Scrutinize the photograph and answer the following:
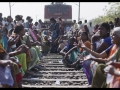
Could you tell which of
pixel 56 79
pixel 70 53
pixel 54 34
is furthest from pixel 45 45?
pixel 56 79

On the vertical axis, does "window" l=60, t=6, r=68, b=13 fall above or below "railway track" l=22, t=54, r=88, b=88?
above

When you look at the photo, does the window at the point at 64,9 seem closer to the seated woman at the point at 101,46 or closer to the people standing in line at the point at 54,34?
the people standing in line at the point at 54,34

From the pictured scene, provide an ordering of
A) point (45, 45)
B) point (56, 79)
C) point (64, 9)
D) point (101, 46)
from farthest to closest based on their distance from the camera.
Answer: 1. point (64, 9)
2. point (45, 45)
3. point (56, 79)
4. point (101, 46)

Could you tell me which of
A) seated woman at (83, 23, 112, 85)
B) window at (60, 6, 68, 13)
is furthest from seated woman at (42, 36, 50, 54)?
window at (60, 6, 68, 13)

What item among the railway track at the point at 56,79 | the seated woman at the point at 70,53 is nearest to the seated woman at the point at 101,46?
the railway track at the point at 56,79

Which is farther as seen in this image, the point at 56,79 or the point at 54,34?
the point at 54,34

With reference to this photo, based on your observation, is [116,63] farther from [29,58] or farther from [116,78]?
[29,58]

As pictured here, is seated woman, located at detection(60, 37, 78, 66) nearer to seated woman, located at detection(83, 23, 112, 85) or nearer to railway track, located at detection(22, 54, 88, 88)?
railway track, located at detection(22, 54, 88, 88)

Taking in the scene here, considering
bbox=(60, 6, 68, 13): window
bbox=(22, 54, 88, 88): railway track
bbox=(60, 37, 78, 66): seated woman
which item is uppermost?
bbox=(60, 6, 68, 13): window

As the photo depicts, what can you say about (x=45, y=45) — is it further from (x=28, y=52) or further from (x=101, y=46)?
(x=101, y=46)

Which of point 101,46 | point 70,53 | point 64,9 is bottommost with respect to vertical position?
point 70,53

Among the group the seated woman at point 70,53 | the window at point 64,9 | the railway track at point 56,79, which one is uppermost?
the window at point 64,9

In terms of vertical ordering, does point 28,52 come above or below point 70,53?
above

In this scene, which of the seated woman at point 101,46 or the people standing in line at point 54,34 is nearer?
the seated woman at point 101,46
